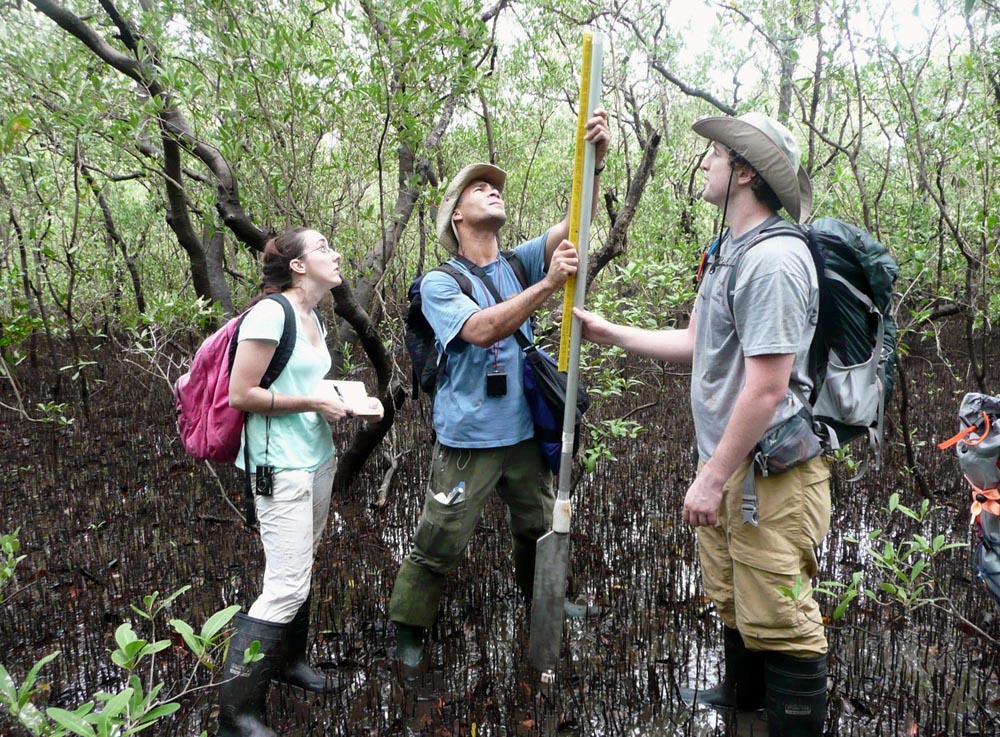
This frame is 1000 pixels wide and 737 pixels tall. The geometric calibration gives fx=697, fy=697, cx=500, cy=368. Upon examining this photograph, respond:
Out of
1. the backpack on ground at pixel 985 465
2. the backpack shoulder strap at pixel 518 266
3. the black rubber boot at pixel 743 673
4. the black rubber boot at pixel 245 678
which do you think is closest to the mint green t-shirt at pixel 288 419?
the black rubber boot at pixel 245 678

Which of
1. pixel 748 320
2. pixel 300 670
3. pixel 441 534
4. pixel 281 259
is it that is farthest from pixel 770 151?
pixel 300 670

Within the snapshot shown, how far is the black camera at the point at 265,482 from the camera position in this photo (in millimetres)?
2168

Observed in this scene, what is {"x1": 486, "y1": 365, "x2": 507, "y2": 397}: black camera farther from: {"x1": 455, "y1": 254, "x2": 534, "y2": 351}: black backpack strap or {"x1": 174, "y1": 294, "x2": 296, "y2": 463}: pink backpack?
{"x1": 174, "y1": 294, "x2": 296, "y2": 463}: pink backpack

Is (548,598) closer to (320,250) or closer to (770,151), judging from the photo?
(320,250)

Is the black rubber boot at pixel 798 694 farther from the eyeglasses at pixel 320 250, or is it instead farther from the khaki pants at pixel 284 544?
the eyeglasses at pixel 320 250

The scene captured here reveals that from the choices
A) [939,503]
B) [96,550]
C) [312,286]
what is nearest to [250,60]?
[312,286]

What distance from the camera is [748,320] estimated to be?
1.76 meters

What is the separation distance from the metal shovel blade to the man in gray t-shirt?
0.57 metres

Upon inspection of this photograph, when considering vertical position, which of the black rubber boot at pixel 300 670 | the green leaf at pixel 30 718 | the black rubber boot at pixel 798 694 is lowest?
the black rubber boot at pixel 300 670

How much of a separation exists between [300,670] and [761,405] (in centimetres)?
190

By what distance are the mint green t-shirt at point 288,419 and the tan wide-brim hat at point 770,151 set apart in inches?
55.6

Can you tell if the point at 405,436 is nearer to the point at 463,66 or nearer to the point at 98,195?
the point at 463,66

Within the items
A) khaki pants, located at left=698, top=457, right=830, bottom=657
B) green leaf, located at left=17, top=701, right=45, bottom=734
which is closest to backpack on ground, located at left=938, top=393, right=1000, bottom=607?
khaki pants, located at left=698, top=457, right=830, bottom=657

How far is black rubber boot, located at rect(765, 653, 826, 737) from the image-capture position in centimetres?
192
